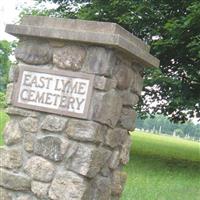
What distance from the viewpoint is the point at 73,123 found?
13.1ft

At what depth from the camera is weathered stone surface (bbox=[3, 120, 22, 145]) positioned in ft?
13.8

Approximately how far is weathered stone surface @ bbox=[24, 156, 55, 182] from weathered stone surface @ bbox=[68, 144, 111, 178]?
17 centimetres

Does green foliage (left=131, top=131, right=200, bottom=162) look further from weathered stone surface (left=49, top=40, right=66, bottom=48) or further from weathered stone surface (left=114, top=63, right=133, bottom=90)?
weathered stone surface (left=49, top=40, right=66, bottom=48)

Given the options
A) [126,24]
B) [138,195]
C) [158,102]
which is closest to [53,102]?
[138,195]

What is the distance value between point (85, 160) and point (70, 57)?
82 cm

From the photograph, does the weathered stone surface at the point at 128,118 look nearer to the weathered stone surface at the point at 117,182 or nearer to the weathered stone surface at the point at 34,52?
the weathered stone surface at the point at 117,182

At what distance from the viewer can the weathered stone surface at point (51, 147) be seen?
157 inches

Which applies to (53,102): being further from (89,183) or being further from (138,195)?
(138,195)

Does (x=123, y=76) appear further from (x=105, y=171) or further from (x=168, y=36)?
(x=168, y=36)

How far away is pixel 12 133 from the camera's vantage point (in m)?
4.22

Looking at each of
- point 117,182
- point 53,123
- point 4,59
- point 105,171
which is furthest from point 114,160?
point 4,59

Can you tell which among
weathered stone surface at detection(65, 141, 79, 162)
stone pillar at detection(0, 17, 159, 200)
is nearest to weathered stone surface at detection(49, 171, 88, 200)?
stone pillar at detection(0, 17, 159, 200)

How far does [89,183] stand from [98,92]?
28.0 inches

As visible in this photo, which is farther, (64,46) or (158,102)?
(158,102)
